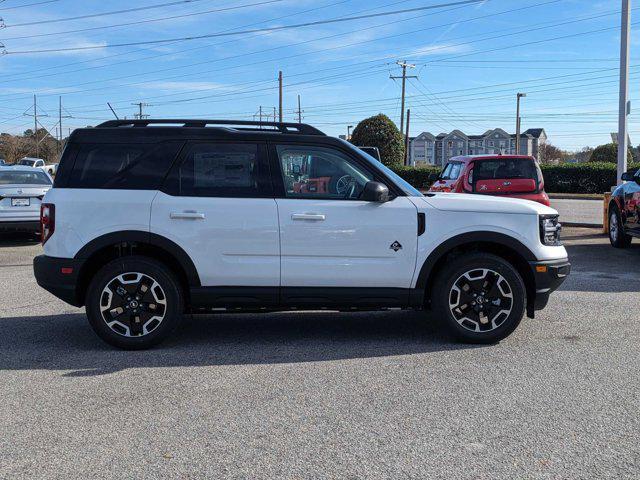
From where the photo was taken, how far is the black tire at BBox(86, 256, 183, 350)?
231 inches

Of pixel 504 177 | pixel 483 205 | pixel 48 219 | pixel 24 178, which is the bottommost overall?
pixel 48 219

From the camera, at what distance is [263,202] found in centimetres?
591

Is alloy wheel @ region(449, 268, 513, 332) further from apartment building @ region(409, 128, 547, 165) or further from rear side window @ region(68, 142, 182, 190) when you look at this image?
apartment building @ region(409, 128, 547, 165)

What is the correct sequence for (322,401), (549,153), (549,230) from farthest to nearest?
(549,153) < (549,230) < (322,401)

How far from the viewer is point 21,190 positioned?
1298 cm

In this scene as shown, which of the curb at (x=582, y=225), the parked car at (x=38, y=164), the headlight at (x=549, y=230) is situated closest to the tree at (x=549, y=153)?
the parked car at (x=38, y=164)

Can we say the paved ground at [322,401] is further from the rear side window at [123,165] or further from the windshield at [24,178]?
the windshield at [24,178]

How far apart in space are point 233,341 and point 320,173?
170cm

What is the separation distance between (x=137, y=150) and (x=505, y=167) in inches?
376

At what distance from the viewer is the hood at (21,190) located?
1288 centimetres

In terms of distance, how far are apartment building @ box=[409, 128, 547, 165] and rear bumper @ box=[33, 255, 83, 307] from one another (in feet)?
390

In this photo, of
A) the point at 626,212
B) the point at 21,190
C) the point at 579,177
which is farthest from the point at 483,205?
the point at 579,177

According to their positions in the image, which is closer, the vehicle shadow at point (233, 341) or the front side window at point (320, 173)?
the vehicle shadow at point (233, 341)

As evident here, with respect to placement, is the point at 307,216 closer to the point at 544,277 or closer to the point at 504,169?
the point at 544,277
